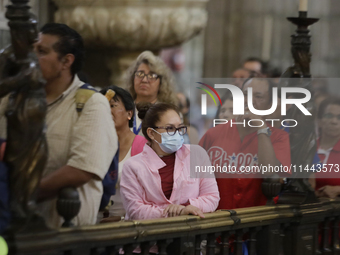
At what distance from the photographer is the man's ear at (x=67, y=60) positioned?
2381mm

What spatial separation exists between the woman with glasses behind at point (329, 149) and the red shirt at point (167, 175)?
1.16 metres

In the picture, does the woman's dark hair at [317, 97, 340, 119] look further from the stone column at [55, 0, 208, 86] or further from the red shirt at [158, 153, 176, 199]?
the red shirt at [158, 153, 176, 199]

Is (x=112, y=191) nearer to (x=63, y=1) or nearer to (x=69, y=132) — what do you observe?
(x=69, y=132)

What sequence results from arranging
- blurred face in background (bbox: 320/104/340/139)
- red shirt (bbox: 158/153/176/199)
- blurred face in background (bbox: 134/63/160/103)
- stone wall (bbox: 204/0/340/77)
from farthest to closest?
stone wall (bbox: 204/0/340/77)
blurred face in background (bbox: 320/104/340/139)
blurred face in background (bbox: 134/63/160/103)
red shirt (bbox: 158/153/176/199)

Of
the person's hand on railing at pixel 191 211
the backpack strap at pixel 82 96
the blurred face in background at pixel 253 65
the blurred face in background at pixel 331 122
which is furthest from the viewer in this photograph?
the blurred face in background at pixel 253 65

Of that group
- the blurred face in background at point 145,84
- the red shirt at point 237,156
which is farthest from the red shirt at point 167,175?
the blurred face in background at point 145,84

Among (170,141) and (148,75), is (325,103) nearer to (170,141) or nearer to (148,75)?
(148,75)

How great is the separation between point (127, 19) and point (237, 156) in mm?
1366

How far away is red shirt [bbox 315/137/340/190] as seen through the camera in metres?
3.76

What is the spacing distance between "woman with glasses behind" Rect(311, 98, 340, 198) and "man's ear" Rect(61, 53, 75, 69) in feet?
6.11

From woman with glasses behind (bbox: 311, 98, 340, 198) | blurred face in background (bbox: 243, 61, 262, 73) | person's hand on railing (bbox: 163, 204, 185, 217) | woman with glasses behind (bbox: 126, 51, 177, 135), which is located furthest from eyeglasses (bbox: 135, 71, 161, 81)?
blurred face in background (bbox: 243, 61, 262, 73)

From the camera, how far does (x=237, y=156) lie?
10.9ft

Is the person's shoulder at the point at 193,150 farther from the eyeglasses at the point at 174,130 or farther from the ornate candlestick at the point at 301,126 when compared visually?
the ornate candlestick at the point at 301,126

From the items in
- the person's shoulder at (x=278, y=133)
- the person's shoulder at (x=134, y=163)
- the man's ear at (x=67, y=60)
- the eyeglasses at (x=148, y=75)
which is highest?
the eyeglasses at (x=148, y=75)
